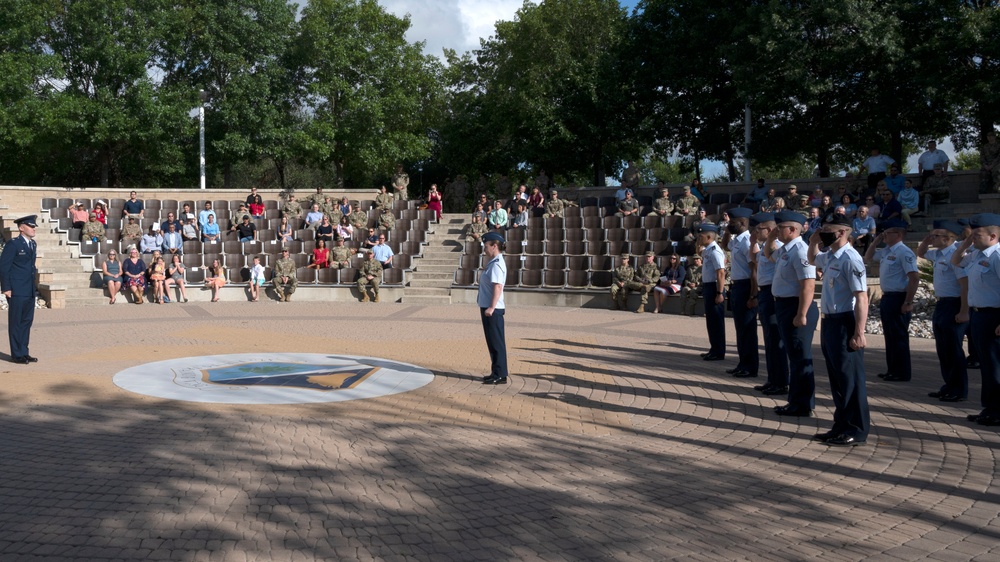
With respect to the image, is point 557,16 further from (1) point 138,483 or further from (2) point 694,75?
(1) point 138,483

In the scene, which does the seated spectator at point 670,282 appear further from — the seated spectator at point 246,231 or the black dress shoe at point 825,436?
the seated spectator at point 246,231

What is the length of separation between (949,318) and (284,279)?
55.0 ft

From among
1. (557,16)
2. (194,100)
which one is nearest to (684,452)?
(194,100)

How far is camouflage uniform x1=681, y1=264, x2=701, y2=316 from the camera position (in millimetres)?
18859

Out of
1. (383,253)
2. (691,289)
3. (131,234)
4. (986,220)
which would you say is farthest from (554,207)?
(986,220)

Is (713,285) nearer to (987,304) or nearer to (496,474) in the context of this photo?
(987,304)

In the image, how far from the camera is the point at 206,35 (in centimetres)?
3800

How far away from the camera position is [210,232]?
80.8 ft

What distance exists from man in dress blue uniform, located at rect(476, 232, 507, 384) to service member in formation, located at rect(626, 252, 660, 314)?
10113 mm

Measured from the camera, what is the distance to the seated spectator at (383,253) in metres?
23.4

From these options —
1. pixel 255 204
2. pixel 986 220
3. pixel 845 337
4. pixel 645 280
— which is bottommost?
pixel 845 337

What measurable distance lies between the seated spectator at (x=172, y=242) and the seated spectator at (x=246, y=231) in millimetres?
1795

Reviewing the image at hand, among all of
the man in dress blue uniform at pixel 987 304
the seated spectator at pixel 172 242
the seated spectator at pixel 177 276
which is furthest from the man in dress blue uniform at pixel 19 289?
the seated spectator at pixel 172 242

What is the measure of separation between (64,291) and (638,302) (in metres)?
13.9
